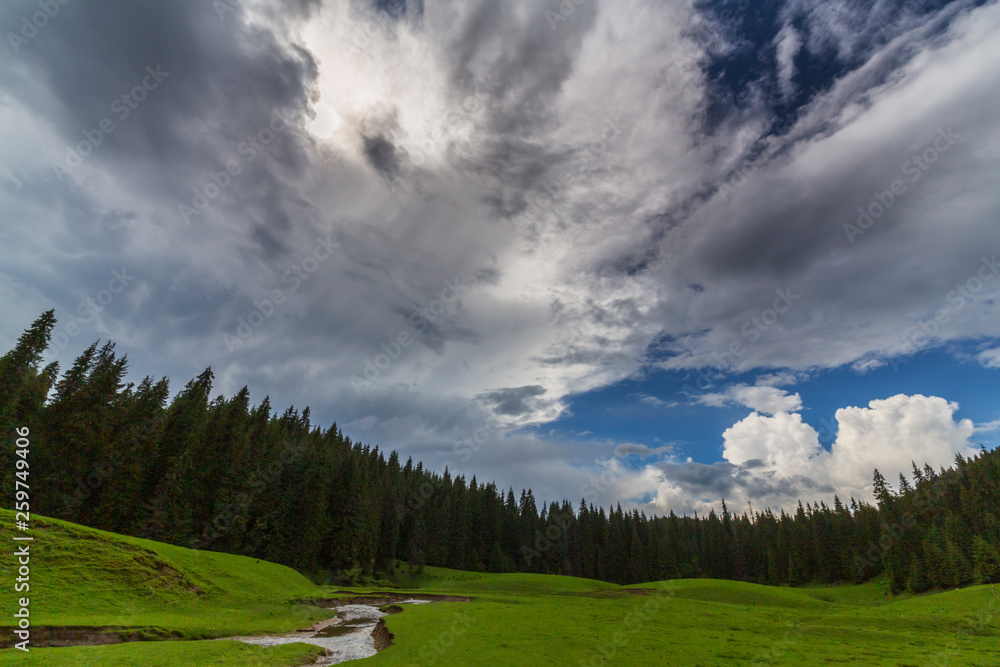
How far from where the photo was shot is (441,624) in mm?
32812

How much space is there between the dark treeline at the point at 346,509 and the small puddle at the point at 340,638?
131 ft

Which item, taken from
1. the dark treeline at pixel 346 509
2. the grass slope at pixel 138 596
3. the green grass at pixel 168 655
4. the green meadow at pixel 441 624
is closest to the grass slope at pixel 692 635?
the green meadow at pixel 441 624

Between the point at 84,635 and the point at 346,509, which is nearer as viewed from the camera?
the point at 84,635

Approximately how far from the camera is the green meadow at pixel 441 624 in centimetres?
2294

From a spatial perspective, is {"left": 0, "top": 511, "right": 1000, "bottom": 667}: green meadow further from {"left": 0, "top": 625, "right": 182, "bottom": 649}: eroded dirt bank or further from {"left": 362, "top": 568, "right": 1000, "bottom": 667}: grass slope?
{"left": 0, "top": 625, "right": 182, "bottom": 649}: eroded dirt bank

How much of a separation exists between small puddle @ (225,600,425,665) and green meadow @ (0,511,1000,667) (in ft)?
5.15

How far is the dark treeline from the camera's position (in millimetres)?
60969

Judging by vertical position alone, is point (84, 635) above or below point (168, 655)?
below

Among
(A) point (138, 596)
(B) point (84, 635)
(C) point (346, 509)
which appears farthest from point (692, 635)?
(C) point (346, 509)

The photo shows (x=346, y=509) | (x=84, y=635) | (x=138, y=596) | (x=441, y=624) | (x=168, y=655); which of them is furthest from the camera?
(x=346, y=509)

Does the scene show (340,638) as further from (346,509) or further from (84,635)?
(346,509)

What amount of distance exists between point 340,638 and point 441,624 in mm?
8316

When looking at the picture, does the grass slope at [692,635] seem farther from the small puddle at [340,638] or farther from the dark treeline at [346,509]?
the dark treeline at [346,509]

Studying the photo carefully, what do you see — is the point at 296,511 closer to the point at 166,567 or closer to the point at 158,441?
the point at 158,441
